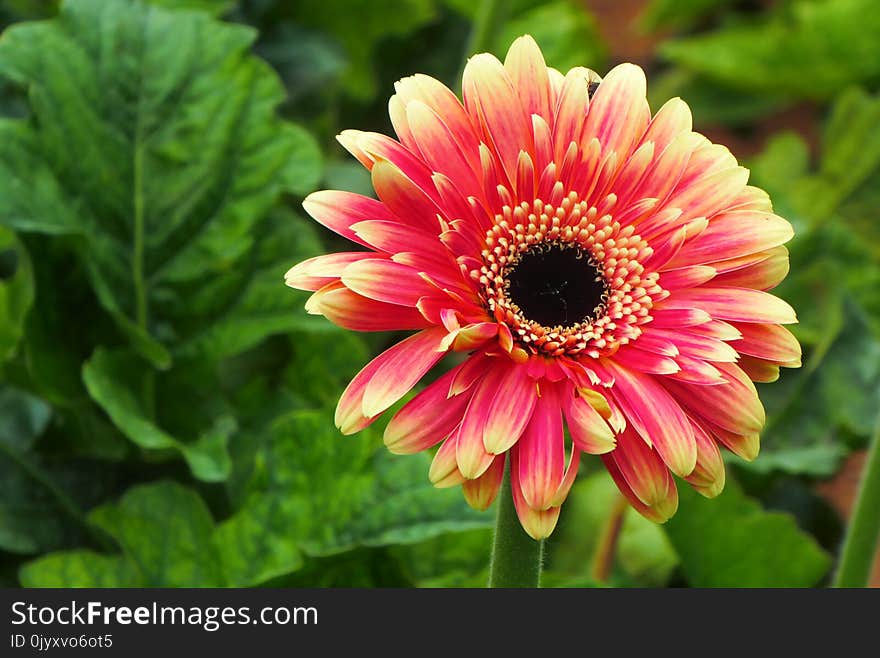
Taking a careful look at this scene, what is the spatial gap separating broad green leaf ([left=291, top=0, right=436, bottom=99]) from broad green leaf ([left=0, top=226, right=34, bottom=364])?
1.54ft

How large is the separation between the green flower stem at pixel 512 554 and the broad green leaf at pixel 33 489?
49 cm

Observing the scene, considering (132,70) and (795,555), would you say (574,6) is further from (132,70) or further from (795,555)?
(795,555)

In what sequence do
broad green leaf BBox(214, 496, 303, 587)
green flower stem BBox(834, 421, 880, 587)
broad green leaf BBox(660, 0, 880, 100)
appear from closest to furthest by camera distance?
green flower stem BBox(834, 421, 880, 587) → broad green leaf BBox(214, 496, 303, 587) → broad green leaf BBox(660, 0, 880, 100)

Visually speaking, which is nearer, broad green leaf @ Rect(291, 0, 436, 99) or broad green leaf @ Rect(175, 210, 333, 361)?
broad green leaf @ Rect(175, 210, 333, 361)

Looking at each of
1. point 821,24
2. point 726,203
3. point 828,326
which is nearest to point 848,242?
point 828,326

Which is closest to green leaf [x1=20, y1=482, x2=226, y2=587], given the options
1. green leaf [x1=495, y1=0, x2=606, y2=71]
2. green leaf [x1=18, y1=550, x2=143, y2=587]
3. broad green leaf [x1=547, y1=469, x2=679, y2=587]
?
green leaf [x1=18, y1=550, x2=143, y2=587]

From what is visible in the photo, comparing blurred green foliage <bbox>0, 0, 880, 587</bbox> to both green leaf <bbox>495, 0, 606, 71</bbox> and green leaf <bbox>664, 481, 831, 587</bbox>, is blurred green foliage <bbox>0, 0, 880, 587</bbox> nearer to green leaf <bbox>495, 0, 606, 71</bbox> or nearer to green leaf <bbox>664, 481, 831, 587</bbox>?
green leaf <bbox>664, 481, 831, 587</bbox>

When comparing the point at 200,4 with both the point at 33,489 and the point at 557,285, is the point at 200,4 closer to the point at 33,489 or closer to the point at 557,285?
Result: the point at 33,489

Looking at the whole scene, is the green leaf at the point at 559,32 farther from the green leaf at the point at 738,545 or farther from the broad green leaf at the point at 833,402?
the green leaf at the point at 738,545

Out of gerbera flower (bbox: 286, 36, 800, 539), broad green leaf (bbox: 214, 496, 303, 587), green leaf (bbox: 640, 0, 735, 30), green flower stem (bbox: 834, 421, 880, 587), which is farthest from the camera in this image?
green leaf (bbox: 640, 0, 735, 30)

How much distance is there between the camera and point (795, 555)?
35.9 inches

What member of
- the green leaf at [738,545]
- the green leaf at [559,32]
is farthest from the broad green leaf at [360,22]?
the green leaf at [738,545]

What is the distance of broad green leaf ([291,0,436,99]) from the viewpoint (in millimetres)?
1270

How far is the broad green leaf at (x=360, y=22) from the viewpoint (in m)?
1.27
